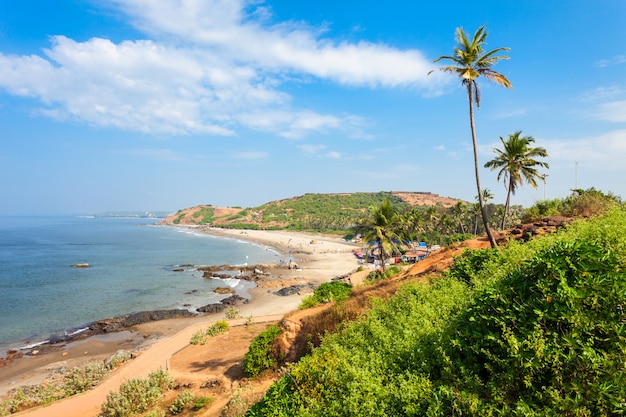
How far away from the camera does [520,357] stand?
465cm

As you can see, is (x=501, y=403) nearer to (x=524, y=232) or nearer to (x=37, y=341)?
(x=524, y=232)

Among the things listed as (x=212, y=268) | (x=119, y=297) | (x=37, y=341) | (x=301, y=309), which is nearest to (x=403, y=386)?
(x=301, y=309)

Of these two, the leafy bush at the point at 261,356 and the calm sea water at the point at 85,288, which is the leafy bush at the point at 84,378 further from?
the calm sea water at the point at 85,288

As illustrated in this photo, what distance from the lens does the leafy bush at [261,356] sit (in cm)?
1566

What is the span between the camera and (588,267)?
4.88 metres

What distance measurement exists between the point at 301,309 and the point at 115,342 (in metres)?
19.2

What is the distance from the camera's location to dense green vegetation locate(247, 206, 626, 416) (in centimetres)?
422

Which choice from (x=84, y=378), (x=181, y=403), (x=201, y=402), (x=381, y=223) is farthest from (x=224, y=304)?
(x=201, y=402)

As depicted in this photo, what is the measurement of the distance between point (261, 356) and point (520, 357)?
44.5 feet

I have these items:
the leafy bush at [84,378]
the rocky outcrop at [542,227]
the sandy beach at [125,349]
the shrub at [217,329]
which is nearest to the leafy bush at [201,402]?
the sandy beach at [125,349]

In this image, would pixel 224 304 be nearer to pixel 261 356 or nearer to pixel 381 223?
pixel 381 223

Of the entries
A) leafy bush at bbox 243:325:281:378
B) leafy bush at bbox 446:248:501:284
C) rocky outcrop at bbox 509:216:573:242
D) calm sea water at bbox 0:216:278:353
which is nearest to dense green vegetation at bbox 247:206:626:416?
leafy bush at bbox 446:248:501:284

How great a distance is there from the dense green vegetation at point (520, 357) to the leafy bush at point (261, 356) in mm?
8979

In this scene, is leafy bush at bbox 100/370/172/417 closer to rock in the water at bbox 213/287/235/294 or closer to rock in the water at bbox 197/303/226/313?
rock in the water at bbox 197/303/226/313
